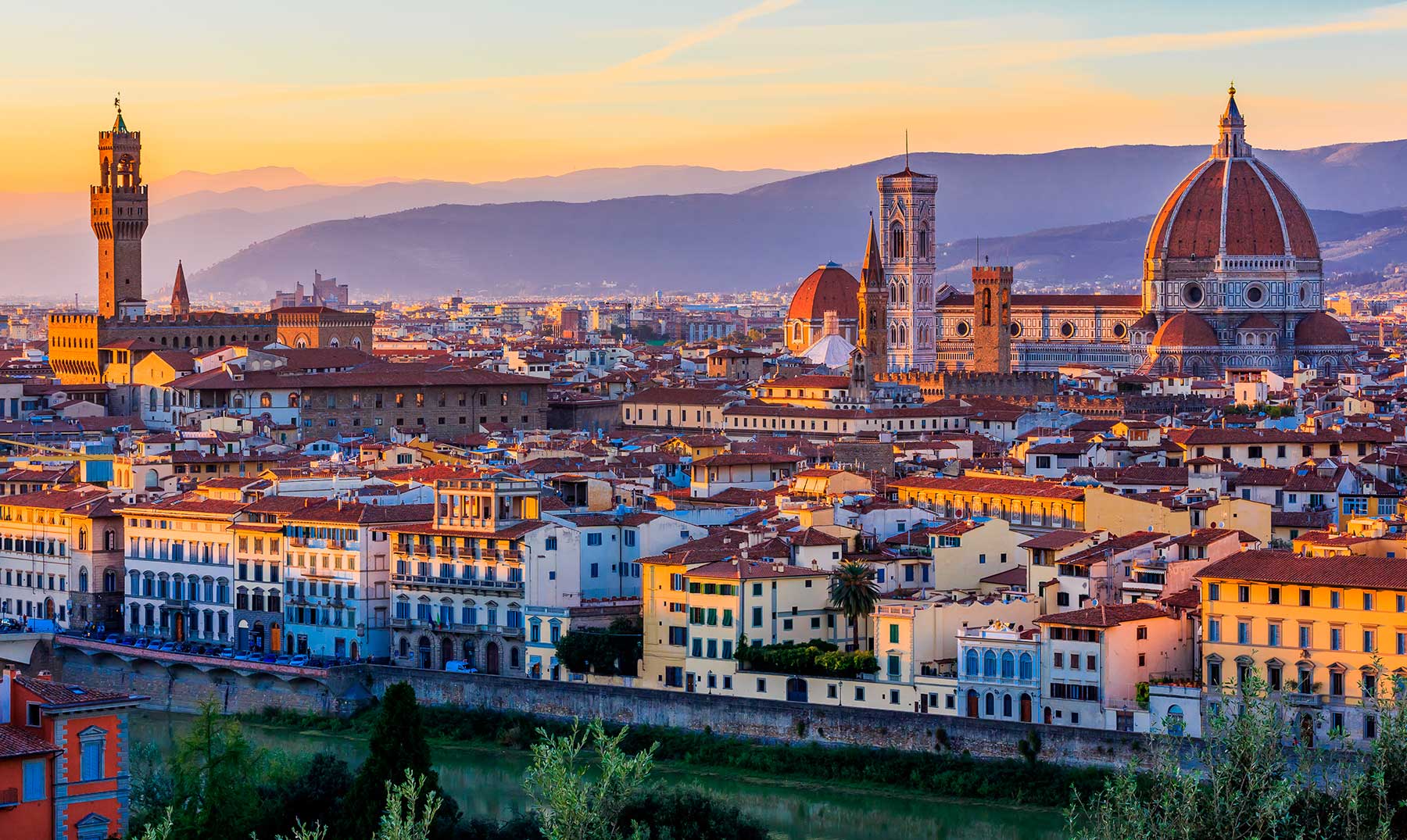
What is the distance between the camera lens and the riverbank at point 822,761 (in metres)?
33.1

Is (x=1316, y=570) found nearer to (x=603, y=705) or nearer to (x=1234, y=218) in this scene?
(x=603, y=705)

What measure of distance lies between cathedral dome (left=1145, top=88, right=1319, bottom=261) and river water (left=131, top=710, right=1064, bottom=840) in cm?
8277

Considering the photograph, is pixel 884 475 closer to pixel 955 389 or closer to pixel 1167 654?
pixel 1167 654

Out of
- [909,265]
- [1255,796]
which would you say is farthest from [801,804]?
[909,265]

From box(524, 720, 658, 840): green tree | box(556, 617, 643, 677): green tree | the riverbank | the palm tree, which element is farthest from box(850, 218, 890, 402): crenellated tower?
box(524, 720, 658, 840): green tree

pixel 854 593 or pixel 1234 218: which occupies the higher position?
pixel 1234 218

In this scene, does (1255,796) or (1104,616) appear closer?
(1255,796)

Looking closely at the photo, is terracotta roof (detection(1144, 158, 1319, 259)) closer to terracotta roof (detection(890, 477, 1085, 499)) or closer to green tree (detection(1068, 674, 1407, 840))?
terracotta roof (detection(890, 477, 1085, 499))

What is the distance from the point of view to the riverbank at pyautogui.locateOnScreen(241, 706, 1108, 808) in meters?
33.1

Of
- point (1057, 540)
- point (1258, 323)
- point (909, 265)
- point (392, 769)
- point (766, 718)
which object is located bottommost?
point (766, 718)

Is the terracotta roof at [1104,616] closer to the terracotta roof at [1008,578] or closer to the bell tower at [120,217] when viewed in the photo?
the terracotta roof at [1008,578]

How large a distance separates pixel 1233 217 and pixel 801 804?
281 feet

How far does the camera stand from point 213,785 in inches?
1059

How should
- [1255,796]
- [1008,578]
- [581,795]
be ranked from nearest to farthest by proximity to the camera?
[581,795] → [1255,796] → [1008,578]
